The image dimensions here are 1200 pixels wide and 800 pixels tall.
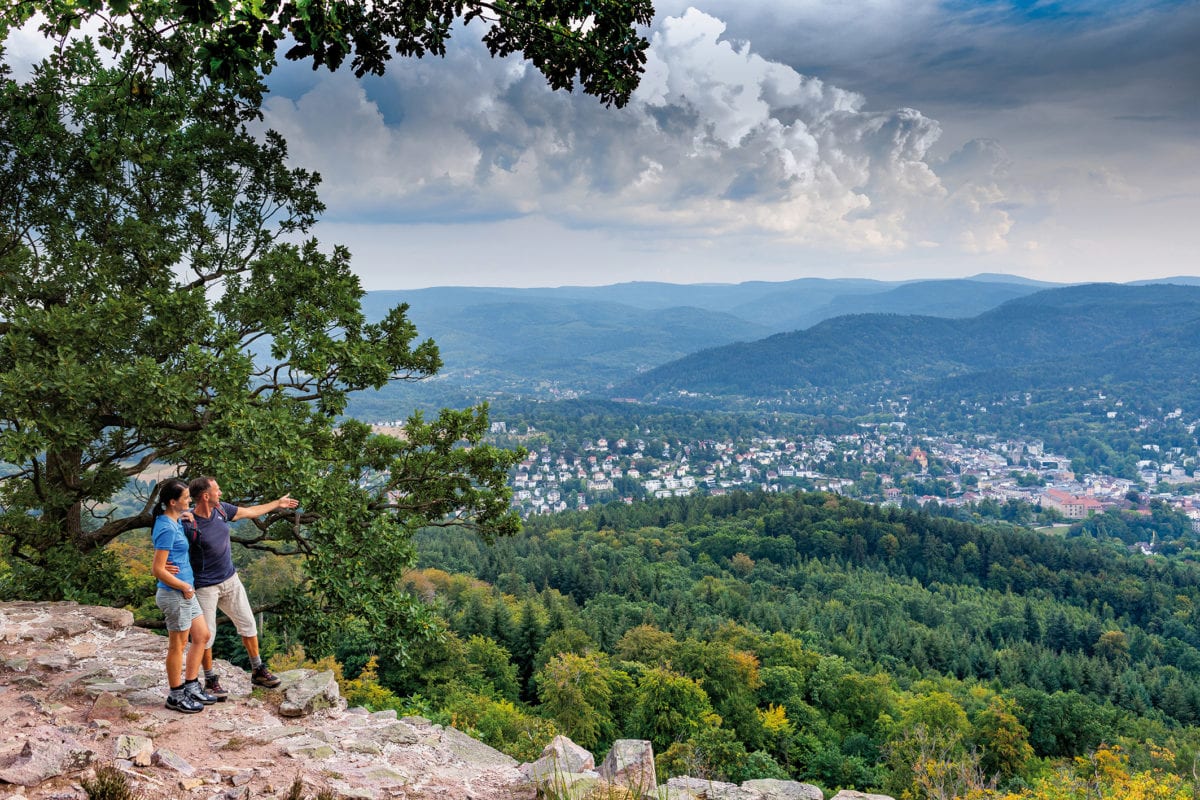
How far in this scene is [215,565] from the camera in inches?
245

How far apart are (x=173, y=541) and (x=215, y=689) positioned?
6.44ft

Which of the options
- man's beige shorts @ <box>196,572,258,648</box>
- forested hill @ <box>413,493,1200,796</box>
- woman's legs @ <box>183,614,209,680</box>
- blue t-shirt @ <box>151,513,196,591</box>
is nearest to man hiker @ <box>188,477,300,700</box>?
man's beige shorts @ <box>196,572,258,648</box>

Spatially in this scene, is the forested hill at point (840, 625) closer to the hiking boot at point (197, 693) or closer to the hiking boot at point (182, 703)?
the hiking boot at point (197, 693)

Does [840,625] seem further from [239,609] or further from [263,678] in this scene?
[239,609]

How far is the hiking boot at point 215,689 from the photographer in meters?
6.56

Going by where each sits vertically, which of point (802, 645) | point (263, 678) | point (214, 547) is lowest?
point (802, 645)

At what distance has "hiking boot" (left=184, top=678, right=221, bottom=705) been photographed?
6.21 meters

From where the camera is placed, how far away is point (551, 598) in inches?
1764

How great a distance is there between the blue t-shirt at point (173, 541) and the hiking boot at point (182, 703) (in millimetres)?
1091

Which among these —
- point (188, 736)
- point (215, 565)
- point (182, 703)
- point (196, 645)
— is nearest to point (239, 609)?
point (196, 645)

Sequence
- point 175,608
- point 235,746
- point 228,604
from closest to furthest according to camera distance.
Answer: point 235,746 < point 175,608 < point 228,604

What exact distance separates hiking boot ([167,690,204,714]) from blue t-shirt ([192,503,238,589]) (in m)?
1.00

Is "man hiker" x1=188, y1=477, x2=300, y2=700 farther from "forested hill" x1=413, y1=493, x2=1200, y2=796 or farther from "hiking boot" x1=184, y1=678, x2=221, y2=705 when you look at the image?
"forested hill" x1=413, y1=493, x2=1200, y2=796

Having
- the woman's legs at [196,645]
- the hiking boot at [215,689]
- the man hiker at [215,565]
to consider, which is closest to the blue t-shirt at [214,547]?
the man hiker at [215,565]
